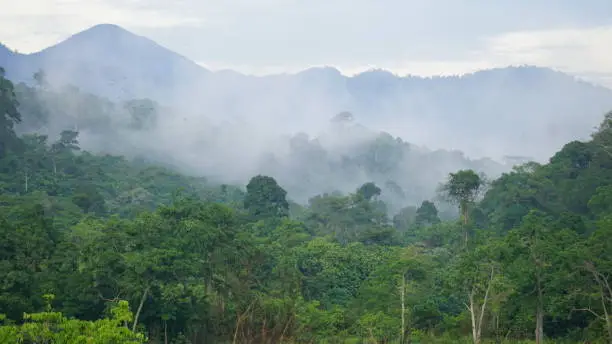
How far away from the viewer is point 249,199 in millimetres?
38594

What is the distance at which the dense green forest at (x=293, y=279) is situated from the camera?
16734 mm

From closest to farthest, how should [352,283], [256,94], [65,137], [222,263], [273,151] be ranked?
[222,263]
[352,283]
[65,137]
[273,151]
[256,94]

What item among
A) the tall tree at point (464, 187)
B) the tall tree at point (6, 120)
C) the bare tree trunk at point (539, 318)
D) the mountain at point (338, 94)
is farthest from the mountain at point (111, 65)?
the bare tree trunk at point (539, 318)

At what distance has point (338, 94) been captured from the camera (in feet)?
429

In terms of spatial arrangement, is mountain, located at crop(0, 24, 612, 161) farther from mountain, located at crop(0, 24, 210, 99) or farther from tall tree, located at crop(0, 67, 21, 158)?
tall tree, located at crop(0, 67, 21, 158)

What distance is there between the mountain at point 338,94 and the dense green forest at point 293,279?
5742 centimetres

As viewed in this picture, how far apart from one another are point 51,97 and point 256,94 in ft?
175

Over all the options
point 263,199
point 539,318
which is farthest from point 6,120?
point 539,318

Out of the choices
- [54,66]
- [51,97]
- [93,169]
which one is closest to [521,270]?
[93,169]

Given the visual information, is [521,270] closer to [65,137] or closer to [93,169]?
[93,169]

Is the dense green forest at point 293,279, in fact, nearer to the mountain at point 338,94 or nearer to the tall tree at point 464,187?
the tall tree at point 464,187

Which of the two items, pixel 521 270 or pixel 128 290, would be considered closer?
pixel 128 290

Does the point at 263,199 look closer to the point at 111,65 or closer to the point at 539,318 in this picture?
the point at 539,318

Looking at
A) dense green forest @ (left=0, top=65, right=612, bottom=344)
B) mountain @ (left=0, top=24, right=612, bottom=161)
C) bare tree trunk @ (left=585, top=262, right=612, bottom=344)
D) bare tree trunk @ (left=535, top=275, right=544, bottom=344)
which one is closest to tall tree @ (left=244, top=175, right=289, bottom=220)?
dense green forest @ (left=0, top=65, right=612, bottom=344)
